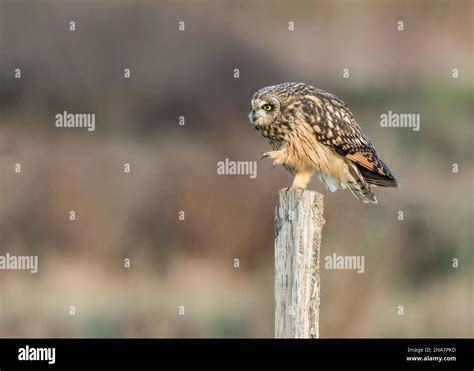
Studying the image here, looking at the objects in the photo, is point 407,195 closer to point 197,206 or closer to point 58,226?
point 197,206

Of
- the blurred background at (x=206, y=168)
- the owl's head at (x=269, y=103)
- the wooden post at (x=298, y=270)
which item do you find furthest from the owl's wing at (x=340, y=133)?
the blurred background at (x=206, y=168)

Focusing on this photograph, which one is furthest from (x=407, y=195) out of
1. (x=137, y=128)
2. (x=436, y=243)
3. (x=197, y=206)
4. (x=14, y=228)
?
(x=14, y=228)

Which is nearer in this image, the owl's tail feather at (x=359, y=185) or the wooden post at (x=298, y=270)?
the wooden post at (x=298, y=270)

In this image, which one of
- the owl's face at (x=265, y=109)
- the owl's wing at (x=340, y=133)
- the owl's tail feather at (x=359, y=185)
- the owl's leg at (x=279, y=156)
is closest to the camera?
the owl's face at (x=265, y=109)

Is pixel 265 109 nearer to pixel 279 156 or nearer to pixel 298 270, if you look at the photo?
pixel 279 156

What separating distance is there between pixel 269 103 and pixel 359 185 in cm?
113

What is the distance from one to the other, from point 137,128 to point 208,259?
2974 mm

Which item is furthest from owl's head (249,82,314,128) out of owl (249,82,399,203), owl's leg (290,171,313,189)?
owl's leg (290,171,313,189)

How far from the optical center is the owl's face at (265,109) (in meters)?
7.24

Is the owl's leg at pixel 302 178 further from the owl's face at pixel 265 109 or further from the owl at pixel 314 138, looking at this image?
the owl's face at pixel 265 109

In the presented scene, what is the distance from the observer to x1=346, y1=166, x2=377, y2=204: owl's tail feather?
7809 millimetres

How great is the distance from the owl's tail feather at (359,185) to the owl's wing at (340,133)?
0.07 metres

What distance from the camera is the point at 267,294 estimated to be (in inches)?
436

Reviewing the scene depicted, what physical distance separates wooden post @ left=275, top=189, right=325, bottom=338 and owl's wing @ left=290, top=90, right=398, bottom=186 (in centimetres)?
173
